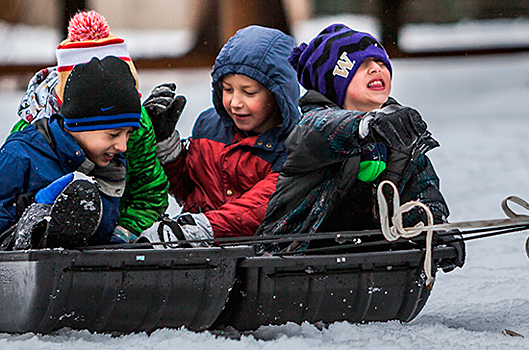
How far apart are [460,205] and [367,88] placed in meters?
1.69

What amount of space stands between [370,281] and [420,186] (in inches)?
13.0

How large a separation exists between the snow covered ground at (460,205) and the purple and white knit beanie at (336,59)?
574 millimetres

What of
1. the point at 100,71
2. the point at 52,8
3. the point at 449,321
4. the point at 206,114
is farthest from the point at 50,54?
the point at 449,321

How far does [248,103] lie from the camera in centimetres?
191

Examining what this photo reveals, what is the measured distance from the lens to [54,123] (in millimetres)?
1592

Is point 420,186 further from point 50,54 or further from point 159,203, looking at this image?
point 50,54

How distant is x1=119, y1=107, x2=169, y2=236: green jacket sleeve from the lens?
189 centimetres

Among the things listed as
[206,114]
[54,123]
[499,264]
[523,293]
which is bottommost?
[499,264]

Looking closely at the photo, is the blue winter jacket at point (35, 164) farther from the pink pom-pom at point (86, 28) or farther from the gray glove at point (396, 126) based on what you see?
the gray glove at point (396, 126)

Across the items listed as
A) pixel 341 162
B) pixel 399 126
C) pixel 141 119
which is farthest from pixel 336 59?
pixel 141 119

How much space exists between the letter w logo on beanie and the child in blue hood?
478 mm

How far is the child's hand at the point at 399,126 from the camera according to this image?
52.2 inches

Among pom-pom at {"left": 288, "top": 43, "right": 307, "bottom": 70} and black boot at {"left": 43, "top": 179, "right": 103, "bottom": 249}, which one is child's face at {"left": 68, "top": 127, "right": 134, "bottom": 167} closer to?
black boot at {"left": 43, "top": 179, "right": 103, "bottom": 249}

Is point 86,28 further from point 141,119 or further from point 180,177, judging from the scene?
point 180,177
